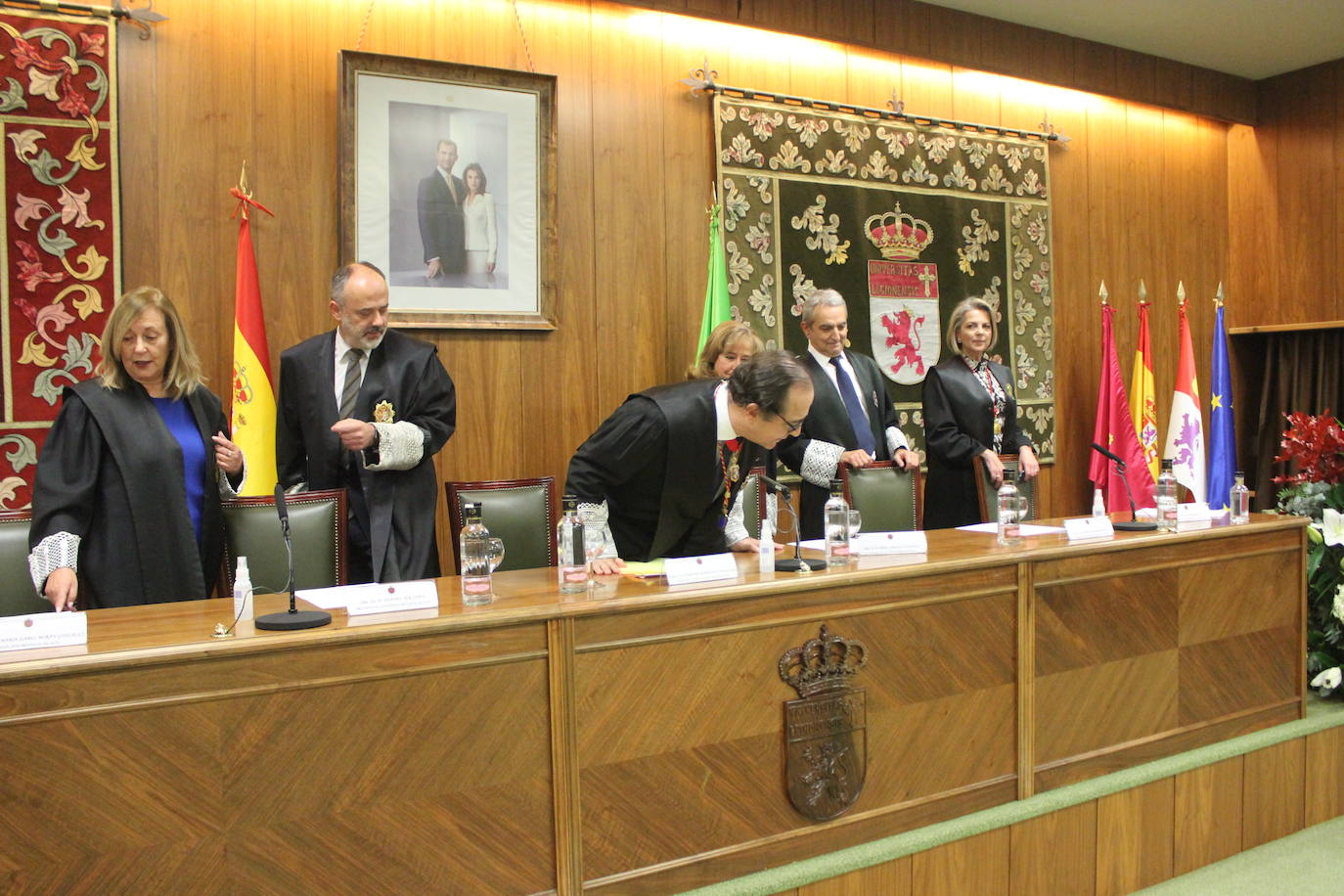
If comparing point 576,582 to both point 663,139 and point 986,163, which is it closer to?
point 663,139

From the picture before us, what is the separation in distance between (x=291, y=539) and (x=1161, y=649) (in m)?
2.28

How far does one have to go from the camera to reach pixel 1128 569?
286 cm

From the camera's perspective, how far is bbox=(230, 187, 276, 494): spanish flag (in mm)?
3576

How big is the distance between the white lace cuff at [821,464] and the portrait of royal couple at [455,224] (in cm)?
144

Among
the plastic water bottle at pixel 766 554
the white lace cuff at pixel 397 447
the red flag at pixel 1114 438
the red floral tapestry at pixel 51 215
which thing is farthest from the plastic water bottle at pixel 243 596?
the red flag at pixel 1114 438

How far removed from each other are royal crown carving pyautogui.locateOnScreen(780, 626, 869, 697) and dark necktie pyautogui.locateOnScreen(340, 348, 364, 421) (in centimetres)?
151

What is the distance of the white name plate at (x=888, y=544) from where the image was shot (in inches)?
107

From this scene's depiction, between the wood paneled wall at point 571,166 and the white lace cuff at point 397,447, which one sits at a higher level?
the wood paneled wall at point 571,166

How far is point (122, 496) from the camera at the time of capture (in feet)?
8.30

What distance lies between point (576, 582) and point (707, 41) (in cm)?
330

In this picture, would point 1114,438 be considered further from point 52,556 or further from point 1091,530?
point 52,556

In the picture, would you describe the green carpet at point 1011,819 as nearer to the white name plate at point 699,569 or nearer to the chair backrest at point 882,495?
the white name plate at point 699,569

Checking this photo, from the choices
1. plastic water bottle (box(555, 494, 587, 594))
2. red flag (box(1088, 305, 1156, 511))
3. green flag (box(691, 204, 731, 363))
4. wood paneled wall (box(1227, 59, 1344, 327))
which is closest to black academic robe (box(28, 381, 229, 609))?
plastic water bottle (box(555, 494, 587, 594))

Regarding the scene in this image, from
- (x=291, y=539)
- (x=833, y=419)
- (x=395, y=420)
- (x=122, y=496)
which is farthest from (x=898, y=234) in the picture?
(x=122, y=496)
